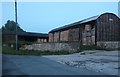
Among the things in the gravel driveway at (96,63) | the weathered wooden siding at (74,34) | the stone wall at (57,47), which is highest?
the weathered wooden siding at (74,34)

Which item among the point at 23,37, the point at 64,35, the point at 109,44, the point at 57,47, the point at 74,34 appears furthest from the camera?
the point at 23,37

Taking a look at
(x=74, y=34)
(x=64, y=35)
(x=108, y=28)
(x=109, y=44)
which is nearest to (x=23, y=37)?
(x=64, y=35)

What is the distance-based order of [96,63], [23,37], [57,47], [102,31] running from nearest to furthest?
[96,63] → [57,47] → [102,31] → [23,37]

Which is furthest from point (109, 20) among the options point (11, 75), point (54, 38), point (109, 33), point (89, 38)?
point (11, 75)

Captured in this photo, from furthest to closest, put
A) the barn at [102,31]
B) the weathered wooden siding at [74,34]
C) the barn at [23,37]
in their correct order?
1. the barn at [23,37]
2. the weathered wooden siding at [74,34]
3. the barn at [102,31]

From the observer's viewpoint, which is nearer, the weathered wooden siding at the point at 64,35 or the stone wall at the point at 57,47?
the stone wall at the point at 57,47

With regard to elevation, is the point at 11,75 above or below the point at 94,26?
below

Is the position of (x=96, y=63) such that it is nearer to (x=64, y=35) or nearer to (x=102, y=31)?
(x=102, y=31)

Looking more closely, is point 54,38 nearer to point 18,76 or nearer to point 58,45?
point 58,45

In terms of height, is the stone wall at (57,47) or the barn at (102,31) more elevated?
the barn at (102,31)

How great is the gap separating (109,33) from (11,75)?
3364 centimetres

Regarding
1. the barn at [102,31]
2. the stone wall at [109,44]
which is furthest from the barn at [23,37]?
the stone wall at [109,44]

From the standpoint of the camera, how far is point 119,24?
43125 millimetres

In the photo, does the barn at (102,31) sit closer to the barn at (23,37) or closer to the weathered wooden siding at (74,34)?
the weathered wooden siding at (74,34)
